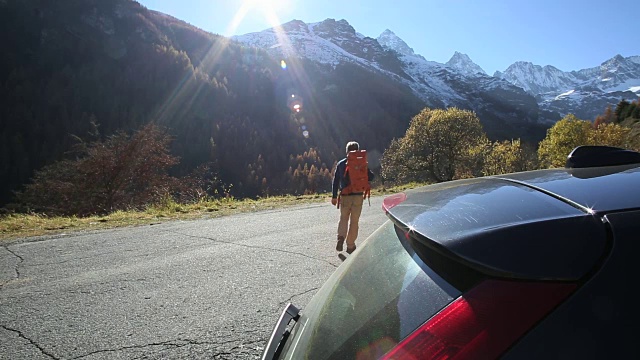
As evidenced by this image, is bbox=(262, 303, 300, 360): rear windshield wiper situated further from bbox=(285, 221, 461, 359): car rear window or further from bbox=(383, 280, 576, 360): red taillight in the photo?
bbox=(383, 280, 576, 360): red taillight

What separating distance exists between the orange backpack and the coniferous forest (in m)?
74.5

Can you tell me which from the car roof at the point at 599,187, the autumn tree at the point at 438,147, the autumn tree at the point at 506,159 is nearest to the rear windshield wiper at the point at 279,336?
the car roof at the point at 599,187

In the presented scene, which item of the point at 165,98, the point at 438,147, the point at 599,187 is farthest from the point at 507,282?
the point at 165,98

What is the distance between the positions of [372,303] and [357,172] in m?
4.76

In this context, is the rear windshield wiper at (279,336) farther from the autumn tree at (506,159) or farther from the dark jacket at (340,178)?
the autumn tree at (506,159)

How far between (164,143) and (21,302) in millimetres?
15703

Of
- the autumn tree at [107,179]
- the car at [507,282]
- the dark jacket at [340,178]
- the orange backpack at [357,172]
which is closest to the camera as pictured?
the car at [507,282]

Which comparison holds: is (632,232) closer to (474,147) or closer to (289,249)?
(289,249)

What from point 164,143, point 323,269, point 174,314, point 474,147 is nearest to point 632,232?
point 174,314

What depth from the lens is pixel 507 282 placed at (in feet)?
2.63

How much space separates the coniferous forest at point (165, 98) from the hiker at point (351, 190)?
74340 millimetres

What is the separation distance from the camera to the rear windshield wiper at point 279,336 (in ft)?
5.05

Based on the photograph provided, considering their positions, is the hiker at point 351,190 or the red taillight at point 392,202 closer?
the red taillight at point 392,202

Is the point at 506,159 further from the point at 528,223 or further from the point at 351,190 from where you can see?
the point at 528,223
